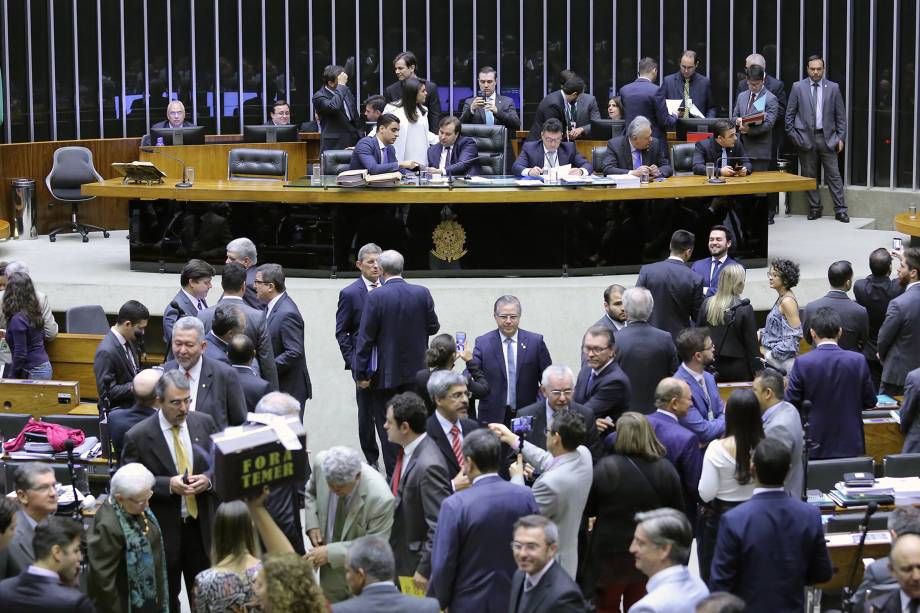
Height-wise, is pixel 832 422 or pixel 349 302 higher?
pixel 349 302

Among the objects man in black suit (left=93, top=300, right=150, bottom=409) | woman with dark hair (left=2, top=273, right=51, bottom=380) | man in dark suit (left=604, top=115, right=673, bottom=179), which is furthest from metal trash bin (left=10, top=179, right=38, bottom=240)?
man in black suit (left=93, top=300, right=150, bottom=409)

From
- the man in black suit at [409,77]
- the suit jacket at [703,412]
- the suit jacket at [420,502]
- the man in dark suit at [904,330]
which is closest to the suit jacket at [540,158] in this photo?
the man in black suit at [409,77]

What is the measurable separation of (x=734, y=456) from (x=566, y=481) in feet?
2.86

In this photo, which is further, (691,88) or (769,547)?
(691,88)

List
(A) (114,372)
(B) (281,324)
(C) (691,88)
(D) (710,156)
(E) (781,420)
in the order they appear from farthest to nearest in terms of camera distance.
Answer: (C) (691,88)
(D) (710,156)
(B) (281,324)
(A) (114,372)
(E) (781,420)

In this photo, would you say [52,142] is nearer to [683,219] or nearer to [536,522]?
[683,219]

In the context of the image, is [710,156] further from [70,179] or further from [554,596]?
A: [554,596]

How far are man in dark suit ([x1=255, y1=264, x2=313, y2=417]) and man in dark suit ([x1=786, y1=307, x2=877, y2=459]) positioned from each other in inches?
118

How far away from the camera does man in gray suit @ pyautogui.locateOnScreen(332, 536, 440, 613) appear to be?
5.12 meters

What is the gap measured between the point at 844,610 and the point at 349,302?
427 cm

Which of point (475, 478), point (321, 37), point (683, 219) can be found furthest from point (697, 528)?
point (321, 37)

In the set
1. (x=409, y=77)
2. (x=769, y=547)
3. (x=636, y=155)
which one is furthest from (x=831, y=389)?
(x=409, y=77)

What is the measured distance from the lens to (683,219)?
481 inches

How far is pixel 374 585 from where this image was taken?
5172mm
